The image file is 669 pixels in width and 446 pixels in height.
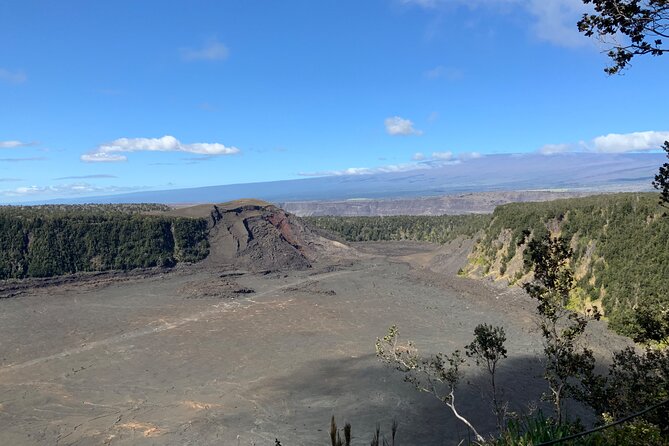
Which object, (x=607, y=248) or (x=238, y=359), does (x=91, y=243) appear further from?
(x=607, y=248)

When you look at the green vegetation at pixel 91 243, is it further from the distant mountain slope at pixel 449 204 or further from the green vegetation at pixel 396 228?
the distant mountain slope at pixel 449 204

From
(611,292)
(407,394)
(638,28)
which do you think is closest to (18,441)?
(407,394)

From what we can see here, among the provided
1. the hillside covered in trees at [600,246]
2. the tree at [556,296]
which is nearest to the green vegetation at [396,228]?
the hillside covered in trees at [600,246]

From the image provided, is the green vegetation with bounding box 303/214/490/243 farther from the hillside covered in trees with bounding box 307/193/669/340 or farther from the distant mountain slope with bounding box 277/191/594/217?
the distant mountain slope with bounding box 277/191/594/217

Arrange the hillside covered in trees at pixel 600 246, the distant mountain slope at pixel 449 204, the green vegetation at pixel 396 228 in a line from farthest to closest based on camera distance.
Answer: the distant mountain slope at pixel 449 204 < the green vegetation at pixel 396 228 < the hillside covered in trees at pixel 600 246

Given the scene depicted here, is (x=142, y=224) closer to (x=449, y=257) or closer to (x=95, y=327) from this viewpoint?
(x=95, y=327)

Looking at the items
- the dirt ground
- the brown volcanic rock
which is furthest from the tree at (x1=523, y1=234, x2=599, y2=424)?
the brown volcanic rock

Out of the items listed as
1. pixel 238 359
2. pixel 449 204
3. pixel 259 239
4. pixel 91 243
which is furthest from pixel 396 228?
pixel 449 204

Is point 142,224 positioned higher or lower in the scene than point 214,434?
higher
